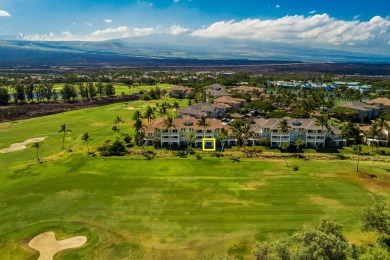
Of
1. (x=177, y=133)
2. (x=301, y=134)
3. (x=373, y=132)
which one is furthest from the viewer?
(x=301, y=134)

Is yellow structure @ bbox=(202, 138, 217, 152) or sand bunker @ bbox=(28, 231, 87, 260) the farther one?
yellow structure @ bbox=(202, 138, 217, 152)

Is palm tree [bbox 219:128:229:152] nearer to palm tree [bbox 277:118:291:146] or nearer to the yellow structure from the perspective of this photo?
the yellow structure

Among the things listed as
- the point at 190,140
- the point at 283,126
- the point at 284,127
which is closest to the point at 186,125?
the point at 190,140

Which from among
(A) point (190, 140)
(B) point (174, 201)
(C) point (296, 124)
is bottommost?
(B) point (174, 201)

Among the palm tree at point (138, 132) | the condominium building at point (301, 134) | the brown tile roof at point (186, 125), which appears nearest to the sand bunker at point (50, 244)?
the palm tree at point (138, 132)

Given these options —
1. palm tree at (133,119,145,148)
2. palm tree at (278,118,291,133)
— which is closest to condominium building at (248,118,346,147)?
palm tree at (278,118,291,133)

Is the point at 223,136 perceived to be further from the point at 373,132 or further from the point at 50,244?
the point at 50,244
